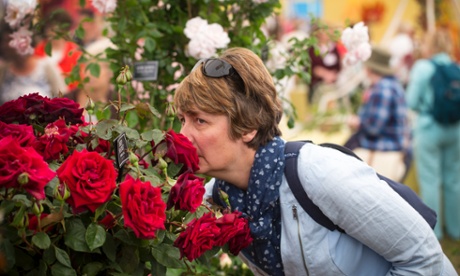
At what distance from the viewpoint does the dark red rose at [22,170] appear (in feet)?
4.93

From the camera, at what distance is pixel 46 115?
1.92m

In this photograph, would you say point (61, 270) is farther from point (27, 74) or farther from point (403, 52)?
point (403, 52)

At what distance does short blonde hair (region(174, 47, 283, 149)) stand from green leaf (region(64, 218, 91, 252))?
1.97 feet

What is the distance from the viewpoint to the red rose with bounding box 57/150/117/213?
157cm

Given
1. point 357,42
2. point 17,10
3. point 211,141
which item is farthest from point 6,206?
point 357,42

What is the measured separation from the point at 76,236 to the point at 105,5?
141 cm

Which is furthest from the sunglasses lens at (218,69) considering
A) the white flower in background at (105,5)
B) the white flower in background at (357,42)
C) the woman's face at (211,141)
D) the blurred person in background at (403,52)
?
the blurred person in background at (403,52)

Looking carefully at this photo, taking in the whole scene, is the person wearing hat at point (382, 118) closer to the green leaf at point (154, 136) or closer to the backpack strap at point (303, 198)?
the backpack strap at point (303, 198)

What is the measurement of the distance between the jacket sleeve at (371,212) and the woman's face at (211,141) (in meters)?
0.23

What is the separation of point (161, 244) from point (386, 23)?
1464 centimetres

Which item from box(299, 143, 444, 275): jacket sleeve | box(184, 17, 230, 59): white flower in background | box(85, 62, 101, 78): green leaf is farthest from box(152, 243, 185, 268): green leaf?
box(85, 62, 101, 78): green leaf

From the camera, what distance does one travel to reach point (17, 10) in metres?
2.95

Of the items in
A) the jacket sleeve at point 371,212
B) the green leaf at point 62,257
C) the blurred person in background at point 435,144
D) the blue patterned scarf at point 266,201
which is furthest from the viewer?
the blurred person in background at point 435,144

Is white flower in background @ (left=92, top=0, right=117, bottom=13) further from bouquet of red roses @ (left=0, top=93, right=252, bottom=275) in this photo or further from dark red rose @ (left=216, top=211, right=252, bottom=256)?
dark red rose @ (left=216, top=211, right=252, bottom=256)
